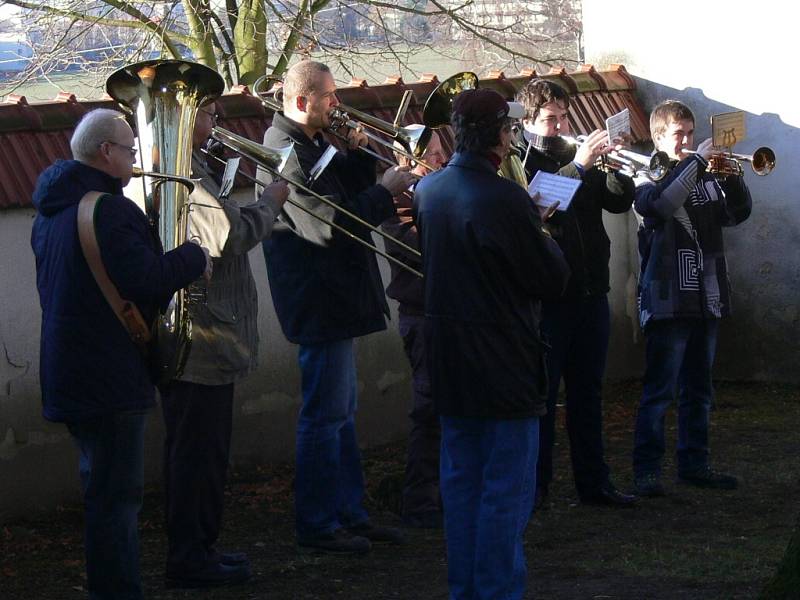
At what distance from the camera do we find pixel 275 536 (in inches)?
237

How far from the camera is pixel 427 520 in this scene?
19.8 ft

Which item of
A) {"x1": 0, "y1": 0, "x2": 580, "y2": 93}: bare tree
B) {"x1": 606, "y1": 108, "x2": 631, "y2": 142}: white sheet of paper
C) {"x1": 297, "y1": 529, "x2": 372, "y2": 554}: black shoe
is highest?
{"x1": 0, "y1": 0, "x2": 580, "y2": 93}: bare tree

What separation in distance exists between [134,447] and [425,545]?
5.78ft

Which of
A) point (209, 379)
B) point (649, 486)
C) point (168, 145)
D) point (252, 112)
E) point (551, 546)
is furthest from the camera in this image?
point (252, 112)

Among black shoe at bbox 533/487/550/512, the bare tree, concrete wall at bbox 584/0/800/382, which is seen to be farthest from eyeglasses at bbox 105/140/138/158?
the bare tree

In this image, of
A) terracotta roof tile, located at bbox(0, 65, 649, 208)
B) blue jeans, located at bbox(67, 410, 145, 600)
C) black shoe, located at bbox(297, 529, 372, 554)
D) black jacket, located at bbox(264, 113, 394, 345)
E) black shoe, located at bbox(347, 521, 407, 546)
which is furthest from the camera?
terracotta roof tile, located at bbox(0, 65, 649, 208)

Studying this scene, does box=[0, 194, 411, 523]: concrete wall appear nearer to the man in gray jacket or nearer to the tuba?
the man in gray jacket

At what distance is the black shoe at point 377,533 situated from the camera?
5727 millimetres

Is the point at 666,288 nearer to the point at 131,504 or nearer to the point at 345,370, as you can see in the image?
the point at 345,370

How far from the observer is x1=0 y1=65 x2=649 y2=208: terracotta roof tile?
20.6ft

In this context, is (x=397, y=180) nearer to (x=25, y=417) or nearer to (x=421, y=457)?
(x=421, y=457)

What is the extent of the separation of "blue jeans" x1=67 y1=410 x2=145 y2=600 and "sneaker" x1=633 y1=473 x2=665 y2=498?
9.19 ft

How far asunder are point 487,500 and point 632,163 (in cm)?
246

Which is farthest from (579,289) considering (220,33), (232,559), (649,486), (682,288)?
(220,33)
